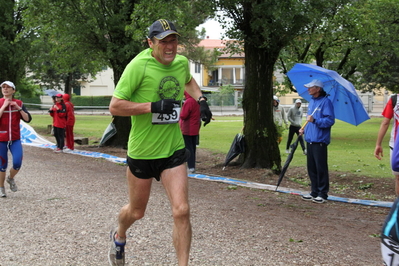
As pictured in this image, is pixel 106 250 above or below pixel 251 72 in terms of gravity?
below

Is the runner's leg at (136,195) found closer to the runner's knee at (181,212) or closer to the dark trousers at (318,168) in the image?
the runner's knee at (181,212)

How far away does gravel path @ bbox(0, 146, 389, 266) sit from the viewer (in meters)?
5.07

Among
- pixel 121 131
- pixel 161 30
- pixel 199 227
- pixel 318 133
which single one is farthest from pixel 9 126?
pixel 121 131

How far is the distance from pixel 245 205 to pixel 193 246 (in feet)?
8.92

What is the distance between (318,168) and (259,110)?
3.28 meters

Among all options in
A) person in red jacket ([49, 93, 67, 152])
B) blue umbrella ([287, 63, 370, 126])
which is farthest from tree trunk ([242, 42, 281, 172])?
person in red jacket ([49, 93, 67, 152])

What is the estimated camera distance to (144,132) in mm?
4363

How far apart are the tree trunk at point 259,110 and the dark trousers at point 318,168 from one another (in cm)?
295

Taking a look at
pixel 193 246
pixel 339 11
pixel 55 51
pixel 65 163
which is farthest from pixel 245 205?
pixel 55 51

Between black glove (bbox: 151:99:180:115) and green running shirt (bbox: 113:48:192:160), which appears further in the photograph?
green running shirt (bbox: 113:48:192:160)

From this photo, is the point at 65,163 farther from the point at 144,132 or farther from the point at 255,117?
the point at 144,132

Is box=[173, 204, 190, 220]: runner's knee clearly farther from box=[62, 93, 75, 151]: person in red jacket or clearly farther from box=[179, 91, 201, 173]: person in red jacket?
box=[62, 93, 75, 151]: person in red jacket

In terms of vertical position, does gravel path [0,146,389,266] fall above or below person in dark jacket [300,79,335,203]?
below

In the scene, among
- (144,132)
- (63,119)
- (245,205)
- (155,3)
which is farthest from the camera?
(63,119)
